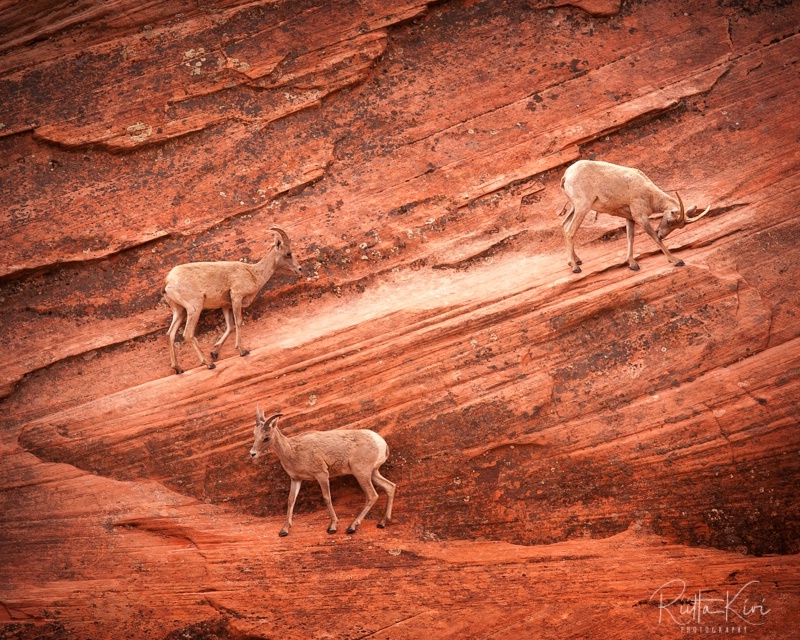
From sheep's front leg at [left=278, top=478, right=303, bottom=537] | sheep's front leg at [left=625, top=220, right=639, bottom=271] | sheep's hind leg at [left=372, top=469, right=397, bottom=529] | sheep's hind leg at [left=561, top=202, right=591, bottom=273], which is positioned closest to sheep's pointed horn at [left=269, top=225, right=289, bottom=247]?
sheep's front leg at [left=278, top=478, right=303, bottom=537]

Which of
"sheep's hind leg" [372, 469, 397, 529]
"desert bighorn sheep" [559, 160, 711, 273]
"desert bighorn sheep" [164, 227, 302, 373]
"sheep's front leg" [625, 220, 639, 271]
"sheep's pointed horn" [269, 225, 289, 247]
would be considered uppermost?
"sheep's pointed horn" [269, 225, 289, 247]

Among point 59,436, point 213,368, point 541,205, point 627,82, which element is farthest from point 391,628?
point 627,82

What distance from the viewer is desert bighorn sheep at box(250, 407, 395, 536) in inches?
377

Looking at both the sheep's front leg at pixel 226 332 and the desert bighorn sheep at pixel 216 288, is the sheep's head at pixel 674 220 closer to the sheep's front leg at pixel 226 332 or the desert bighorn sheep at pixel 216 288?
the desert bighorn sheep at pixel 216 288

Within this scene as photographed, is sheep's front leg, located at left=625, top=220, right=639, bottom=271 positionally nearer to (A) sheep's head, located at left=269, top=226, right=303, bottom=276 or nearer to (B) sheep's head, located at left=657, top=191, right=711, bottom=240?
(B) sheep's head, located at left=657, top=191, right=711, bottom=240

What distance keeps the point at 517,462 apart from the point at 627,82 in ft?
20.1

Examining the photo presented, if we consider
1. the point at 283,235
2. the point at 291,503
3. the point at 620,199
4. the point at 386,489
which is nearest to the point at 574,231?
the point at 620,199

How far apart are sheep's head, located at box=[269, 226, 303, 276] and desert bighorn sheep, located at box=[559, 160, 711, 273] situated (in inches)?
140

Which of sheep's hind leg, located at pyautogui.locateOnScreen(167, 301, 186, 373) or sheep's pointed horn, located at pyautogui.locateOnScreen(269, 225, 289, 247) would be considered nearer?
sheep's hind leg, located at pyautogui.locateOnScreen(167, 301, 186, 373)

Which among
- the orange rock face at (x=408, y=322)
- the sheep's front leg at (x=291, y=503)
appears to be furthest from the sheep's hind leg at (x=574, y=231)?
the sheep's front leg at (x=291, y=503)

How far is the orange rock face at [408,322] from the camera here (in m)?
9.55

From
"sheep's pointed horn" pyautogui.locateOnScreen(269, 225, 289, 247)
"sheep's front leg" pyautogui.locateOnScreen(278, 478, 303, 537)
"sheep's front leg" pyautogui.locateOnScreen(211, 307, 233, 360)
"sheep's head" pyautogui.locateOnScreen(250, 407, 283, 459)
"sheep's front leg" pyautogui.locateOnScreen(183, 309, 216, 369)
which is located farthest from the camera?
"sheep's pointed horn" pyautogui.locateOnScreen(269, 225, 289, 247)

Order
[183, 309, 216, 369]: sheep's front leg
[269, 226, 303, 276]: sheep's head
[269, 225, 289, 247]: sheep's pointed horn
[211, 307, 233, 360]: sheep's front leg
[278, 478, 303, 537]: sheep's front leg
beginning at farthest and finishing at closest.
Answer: [269, 226, 303, 276]: sheep's head < [269, 225, 289, 247]: sheep's pointed horn < [211, 307, 233, 360]: sheep's front leg < [183, 309, 216, 369]: sheep's front leg < [278, 478, 303, 537]: sheep's front leg

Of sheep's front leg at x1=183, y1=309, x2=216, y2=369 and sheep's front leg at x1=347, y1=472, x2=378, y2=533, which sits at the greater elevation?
sheep's front leg at x1=183, y1=309, x2=216, y2=369
